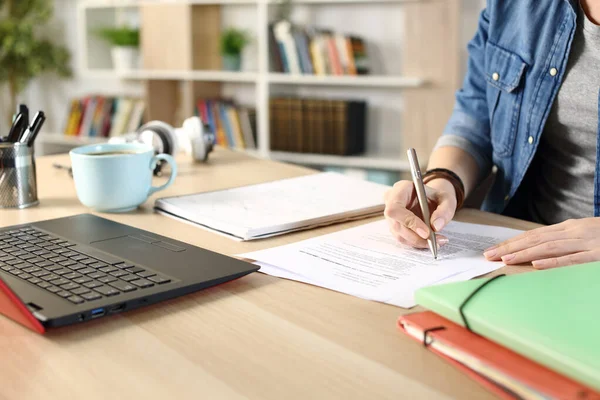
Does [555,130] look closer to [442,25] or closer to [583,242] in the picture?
[583,242]

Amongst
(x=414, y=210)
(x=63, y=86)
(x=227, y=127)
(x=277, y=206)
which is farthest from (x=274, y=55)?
(x=414, y=210)

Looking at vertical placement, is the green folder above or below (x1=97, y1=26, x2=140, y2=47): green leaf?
below

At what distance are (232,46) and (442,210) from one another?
269cm

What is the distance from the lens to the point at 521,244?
86 centimetres

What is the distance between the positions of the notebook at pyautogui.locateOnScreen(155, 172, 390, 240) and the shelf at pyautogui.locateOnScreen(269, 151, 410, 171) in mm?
1823

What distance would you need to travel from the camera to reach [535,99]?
125 centimetres

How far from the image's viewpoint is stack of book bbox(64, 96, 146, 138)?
392 cm

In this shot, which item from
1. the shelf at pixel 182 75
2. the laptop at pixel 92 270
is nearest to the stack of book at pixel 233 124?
the shelf at pixel 182 75

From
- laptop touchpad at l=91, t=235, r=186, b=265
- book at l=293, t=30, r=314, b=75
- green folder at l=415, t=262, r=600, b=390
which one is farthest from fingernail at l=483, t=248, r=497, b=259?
book at l=293, t=30, r=314, b=75

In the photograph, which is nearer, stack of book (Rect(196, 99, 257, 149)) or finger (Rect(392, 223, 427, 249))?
finger (Rect(392, 223, 427, 249))

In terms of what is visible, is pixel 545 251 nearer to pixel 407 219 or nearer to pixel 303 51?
pixel 407 219

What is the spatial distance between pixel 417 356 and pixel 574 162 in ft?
2.51

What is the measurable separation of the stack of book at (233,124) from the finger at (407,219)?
2613mm

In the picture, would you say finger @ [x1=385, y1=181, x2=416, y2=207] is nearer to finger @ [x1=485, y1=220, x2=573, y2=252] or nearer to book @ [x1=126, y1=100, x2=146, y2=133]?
finger @ [x1=485, y1=220, x2=573, y2=252]
